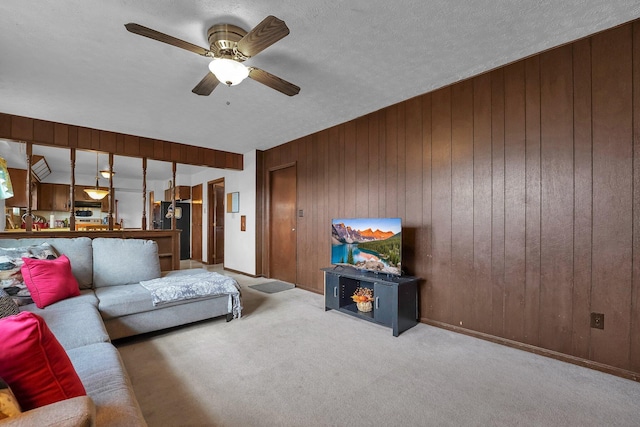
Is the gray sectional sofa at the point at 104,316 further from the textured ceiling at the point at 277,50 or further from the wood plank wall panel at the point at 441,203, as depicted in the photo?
the wood plank wall panel at the point at 441,203

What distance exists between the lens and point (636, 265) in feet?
6.94

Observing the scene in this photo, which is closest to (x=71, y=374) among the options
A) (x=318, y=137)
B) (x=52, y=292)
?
(x=52, y=292)

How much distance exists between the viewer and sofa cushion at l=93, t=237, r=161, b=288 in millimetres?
3111

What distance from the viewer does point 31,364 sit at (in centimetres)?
90

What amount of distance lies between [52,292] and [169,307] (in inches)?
35.8

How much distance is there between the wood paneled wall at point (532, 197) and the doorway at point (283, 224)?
1.90m

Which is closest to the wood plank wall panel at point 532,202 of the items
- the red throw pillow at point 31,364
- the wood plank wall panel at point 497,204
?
the wood plank wall panel at point 497,204

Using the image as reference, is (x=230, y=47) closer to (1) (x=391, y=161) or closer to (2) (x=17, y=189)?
(1) (x=391, y=161)

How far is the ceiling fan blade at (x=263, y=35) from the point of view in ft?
5.67

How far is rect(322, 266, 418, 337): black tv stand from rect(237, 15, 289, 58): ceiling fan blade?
2.35 metres

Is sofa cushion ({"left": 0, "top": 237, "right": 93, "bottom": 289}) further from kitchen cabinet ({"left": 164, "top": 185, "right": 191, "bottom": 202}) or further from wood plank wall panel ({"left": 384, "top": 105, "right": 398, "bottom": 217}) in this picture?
kitchen cabinet ({"left": 164, "top": 185, "right": 191, "bottom": 202})

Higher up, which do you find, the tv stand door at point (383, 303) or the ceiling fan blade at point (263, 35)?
the ceiling fan blade at point (263, 35)

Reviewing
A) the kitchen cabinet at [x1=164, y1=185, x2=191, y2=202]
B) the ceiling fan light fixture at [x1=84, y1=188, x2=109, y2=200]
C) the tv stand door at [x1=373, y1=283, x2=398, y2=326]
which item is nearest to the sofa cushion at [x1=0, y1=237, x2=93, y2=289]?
the tv stand door at [x1=373, y1=283, x2=398, y2=326]

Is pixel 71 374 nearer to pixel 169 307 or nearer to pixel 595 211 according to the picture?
pixel 169 307
